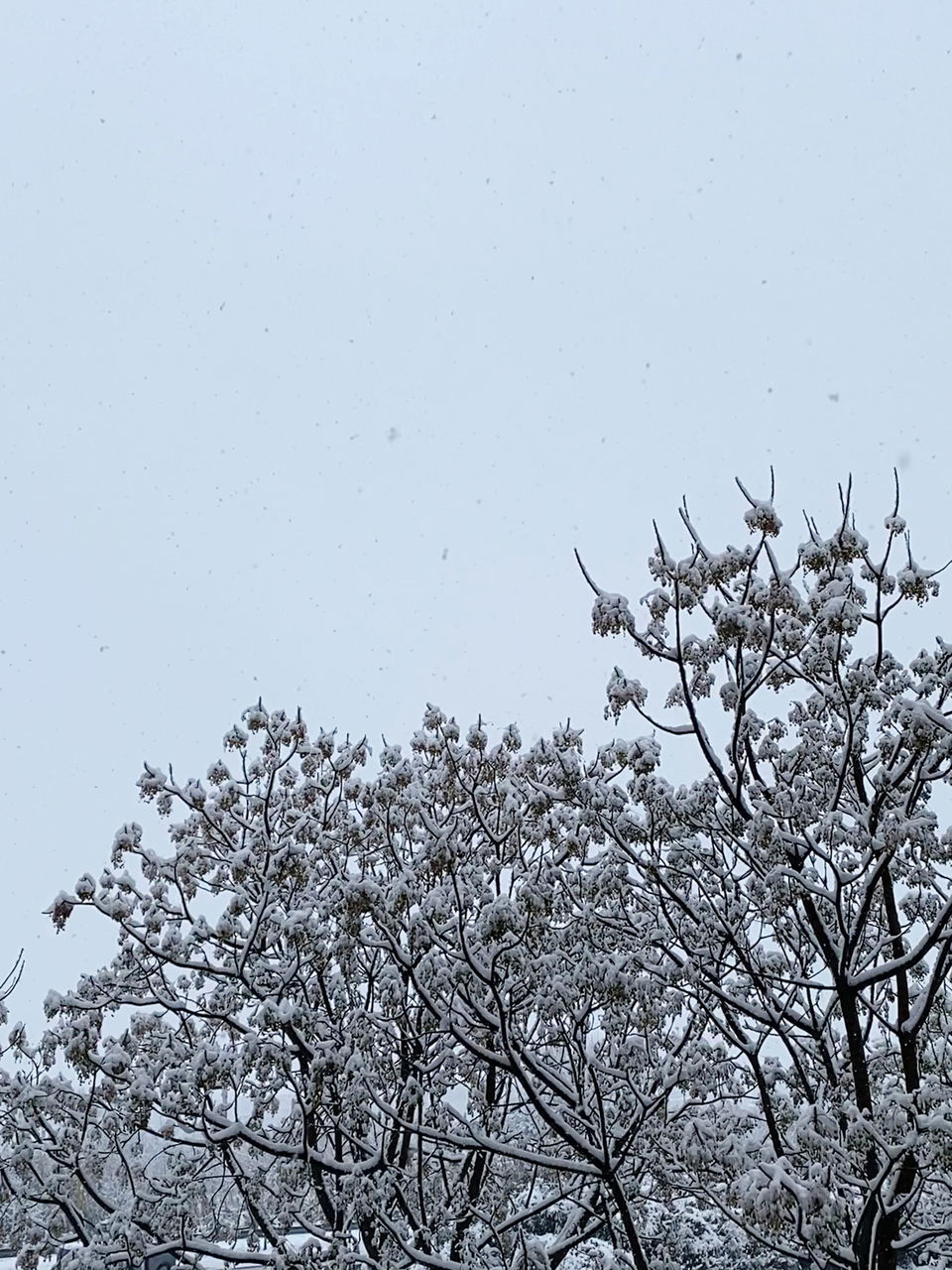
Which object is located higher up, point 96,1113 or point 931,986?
point 96,1113

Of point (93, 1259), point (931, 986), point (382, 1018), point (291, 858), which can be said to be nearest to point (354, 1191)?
point (382, 1018)

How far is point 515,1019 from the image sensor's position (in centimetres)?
867

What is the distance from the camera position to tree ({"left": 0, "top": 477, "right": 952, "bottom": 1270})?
248 inches

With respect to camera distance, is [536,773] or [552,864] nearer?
[552,864]

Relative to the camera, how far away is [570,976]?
21.7ft

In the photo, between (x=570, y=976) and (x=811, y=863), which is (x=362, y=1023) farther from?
(x=811, y=863)

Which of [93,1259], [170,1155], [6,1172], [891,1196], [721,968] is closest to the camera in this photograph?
[891,1196]

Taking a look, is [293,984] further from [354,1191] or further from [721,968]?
[721,968]

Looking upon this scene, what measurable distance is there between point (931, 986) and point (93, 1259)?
5910 millimetres

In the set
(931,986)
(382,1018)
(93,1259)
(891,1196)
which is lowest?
(891,1196)

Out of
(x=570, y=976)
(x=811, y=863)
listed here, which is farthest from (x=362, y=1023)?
(x=811, y=863)

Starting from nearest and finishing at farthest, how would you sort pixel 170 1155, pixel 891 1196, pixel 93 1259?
1. pixel 891 1196
2. pixel 93 1259
3. pixel 170 1155

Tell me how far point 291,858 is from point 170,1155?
3.74 meters

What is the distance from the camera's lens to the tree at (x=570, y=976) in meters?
6.30
